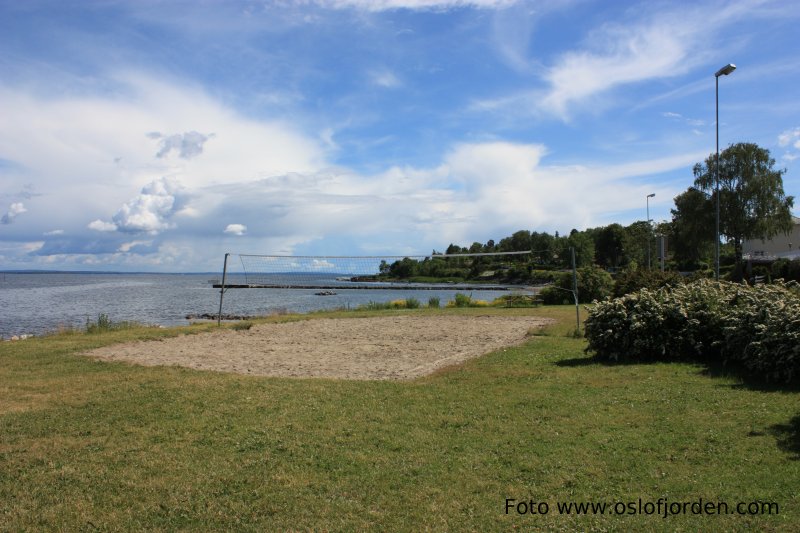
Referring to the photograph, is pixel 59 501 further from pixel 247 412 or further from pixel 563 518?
pixel 563 518

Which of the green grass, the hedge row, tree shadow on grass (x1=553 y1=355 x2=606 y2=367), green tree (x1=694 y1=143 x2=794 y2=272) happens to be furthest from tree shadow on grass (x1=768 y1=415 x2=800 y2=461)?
green tree (x1=694 y1=143 x2=794 y2=272)

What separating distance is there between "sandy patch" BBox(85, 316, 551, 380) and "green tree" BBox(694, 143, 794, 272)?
3063 centimetres

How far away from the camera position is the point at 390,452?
5770 millimetres

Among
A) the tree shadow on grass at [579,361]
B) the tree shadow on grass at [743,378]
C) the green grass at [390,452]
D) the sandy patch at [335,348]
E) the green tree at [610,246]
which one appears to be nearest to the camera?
the green grass at [390,452]

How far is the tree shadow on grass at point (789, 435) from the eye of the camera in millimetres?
5329

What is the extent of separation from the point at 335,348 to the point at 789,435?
36.9ft

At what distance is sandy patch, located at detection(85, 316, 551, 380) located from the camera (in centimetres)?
1182

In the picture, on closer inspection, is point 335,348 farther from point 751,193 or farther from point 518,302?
point 751,193

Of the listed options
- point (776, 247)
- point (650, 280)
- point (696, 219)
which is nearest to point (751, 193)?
point (696, 219)

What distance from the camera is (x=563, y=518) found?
13.9 ft

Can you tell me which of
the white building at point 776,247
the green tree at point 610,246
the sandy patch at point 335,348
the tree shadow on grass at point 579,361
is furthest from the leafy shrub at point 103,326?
the green tree at point 610,246

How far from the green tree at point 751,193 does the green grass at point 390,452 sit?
136ft

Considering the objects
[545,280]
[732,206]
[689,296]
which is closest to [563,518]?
[689,296]

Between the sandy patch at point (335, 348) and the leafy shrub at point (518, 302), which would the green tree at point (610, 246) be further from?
the sandy patch at point (335, 348)
